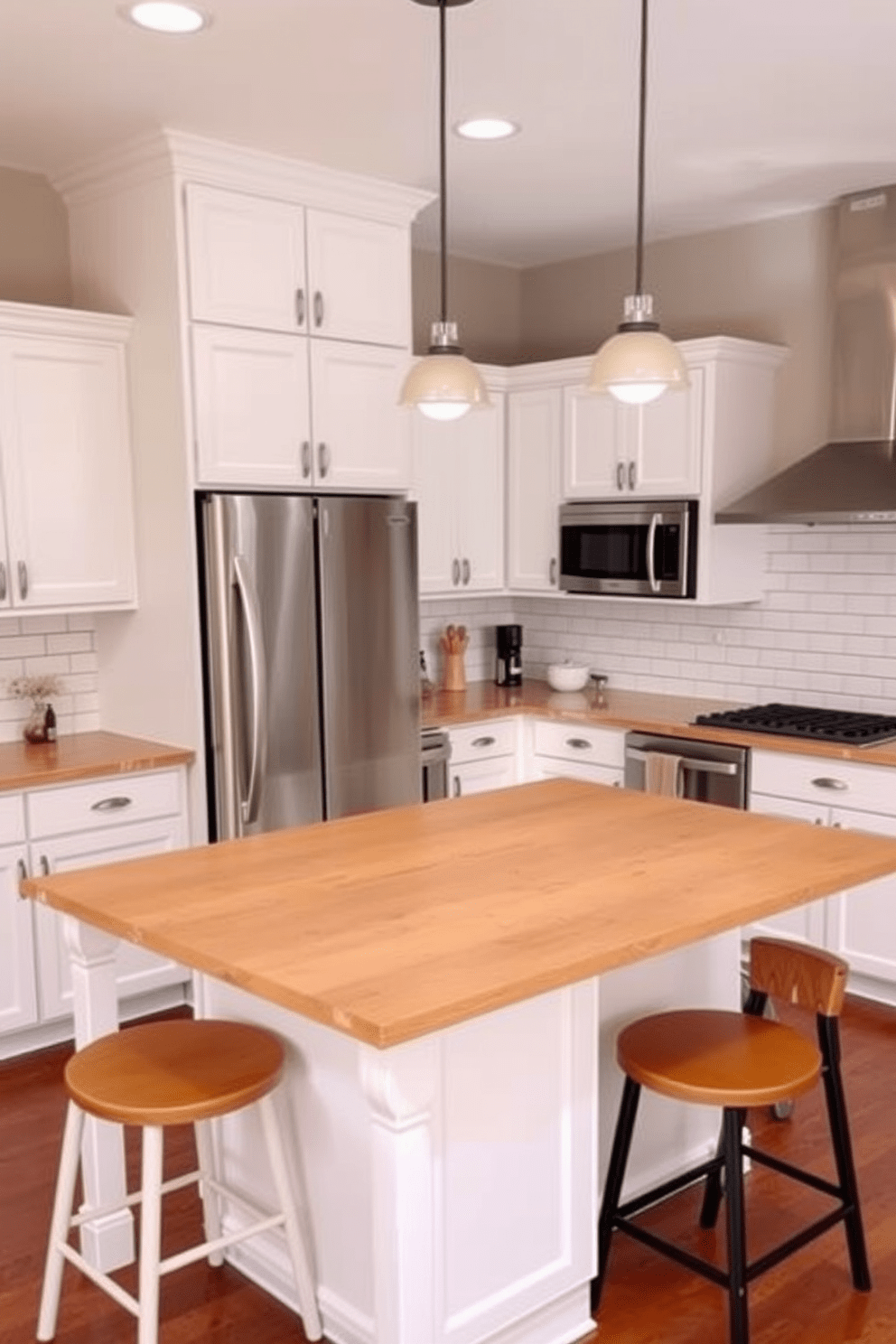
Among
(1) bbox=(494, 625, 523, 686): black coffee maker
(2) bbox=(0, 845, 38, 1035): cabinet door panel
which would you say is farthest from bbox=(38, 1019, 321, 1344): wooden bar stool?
(1) bbox=(494, 625, 523, 686): black coffee maker

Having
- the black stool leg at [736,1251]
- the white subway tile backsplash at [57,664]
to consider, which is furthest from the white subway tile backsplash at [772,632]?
the black stool leg at [736,1251]

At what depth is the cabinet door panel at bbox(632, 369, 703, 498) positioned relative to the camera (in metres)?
4.63

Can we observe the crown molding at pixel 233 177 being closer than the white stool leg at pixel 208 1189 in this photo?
No

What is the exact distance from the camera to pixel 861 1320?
8.16ft

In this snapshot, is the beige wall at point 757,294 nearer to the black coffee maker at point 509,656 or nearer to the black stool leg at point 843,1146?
the black coffee maker at point 509,656

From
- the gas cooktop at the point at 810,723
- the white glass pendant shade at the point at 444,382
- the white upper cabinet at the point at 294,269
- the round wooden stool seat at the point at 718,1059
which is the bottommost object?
the round wooden stool seat at the point at 718,1059

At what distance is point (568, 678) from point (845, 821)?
1598 millimetres

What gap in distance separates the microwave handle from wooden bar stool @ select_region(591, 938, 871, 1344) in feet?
7.31

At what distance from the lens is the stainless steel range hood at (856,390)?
167 inches

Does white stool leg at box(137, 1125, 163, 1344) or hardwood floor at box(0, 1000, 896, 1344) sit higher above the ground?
white stool leg at box(137, 1125, 163, 1344)

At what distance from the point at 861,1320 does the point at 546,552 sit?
333cm

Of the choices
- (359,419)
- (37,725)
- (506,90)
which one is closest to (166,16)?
(506,90)

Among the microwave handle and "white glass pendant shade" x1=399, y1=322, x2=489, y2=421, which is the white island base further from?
the microwave handle

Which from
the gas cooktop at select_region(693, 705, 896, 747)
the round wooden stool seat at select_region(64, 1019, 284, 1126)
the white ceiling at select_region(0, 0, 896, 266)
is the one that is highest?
the white ceiling at select_region(0, 0, 896, 266)
